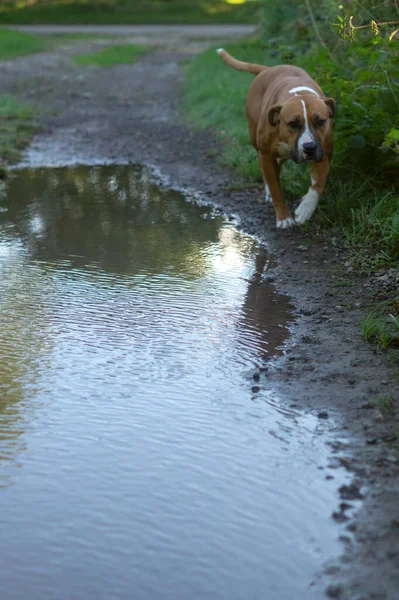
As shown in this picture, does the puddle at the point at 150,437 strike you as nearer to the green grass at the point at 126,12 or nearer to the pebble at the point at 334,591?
the pebble at the point at 334,591

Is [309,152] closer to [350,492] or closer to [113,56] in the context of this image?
[350,492]

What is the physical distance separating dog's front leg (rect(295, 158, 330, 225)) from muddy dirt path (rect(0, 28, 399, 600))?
149 millimetres

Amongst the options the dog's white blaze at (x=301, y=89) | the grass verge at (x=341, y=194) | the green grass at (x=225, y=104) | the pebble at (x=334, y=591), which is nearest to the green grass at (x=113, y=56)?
the green grass at (x=225, y=104)

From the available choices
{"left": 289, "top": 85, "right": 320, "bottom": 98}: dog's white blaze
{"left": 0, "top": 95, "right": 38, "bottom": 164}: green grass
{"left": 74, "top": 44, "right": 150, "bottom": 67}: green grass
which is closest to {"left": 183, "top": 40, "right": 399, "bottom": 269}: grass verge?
{"left": 289, "top": 85, "right": 320, "bottom": 98}: dog's white blaze

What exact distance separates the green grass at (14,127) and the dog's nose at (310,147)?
4354 mm

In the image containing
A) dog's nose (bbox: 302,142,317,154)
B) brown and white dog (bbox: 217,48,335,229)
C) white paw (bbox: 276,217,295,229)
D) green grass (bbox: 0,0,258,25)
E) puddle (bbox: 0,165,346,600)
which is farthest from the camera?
green grass (bbox: 0,0,258,25)

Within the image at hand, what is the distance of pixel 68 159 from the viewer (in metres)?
9.60

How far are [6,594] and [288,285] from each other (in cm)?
321

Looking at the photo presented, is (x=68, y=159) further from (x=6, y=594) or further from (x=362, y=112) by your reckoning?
(x=6, y=594)

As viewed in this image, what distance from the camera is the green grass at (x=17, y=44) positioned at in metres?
20.8

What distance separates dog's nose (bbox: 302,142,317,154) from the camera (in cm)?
585

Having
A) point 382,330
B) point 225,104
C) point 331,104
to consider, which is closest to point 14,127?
point 225,104

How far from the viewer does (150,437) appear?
11.3 feet

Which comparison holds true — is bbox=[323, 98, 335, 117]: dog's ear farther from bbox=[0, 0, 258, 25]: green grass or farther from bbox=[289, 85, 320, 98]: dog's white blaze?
bbox=[0, 0, 258, 25]: green grass
